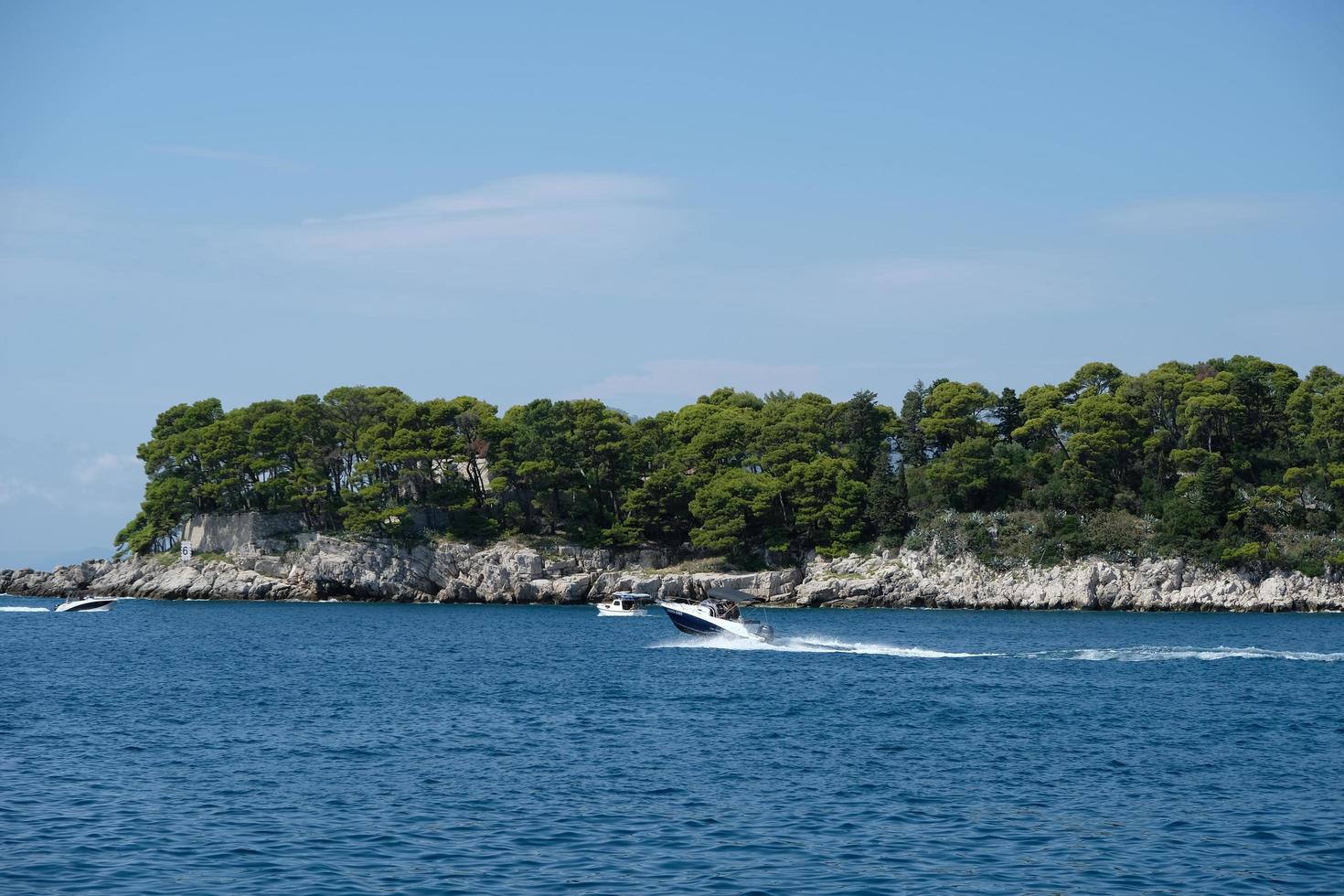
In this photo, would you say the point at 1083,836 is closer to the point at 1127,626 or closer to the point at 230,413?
the point at 1127,626

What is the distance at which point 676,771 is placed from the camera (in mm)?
29328

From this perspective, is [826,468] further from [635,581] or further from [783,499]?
[635,581]

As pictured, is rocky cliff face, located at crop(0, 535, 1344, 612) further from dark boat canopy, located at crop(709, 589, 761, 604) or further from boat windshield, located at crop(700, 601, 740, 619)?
boat windshield, located at crop(700, 601, 740, 619)

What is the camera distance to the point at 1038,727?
3506 centimetres

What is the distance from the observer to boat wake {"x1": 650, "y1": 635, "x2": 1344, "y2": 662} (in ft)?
175

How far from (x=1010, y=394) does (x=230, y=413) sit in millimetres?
68750

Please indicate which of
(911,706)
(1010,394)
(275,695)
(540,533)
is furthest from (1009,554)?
(275,695)

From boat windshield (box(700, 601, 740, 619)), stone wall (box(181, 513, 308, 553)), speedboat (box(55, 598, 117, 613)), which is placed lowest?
speedboat (box(55, 598, 117, 613))

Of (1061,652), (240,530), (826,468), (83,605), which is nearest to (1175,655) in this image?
(1061,652)

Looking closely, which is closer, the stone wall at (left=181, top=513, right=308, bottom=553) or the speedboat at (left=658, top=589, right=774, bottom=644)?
the speedboat at (left=658, top=589, right=774, bottom=644)

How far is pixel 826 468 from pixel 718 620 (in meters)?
43.5

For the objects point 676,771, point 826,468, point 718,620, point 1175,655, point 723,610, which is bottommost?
point 676,771

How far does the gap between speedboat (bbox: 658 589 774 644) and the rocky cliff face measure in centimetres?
2958

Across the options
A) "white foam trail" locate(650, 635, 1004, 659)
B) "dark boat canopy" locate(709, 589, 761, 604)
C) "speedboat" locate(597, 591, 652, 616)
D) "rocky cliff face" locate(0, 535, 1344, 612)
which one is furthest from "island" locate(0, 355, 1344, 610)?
"white foam trail" locate(650, 635, 1004, 659)
